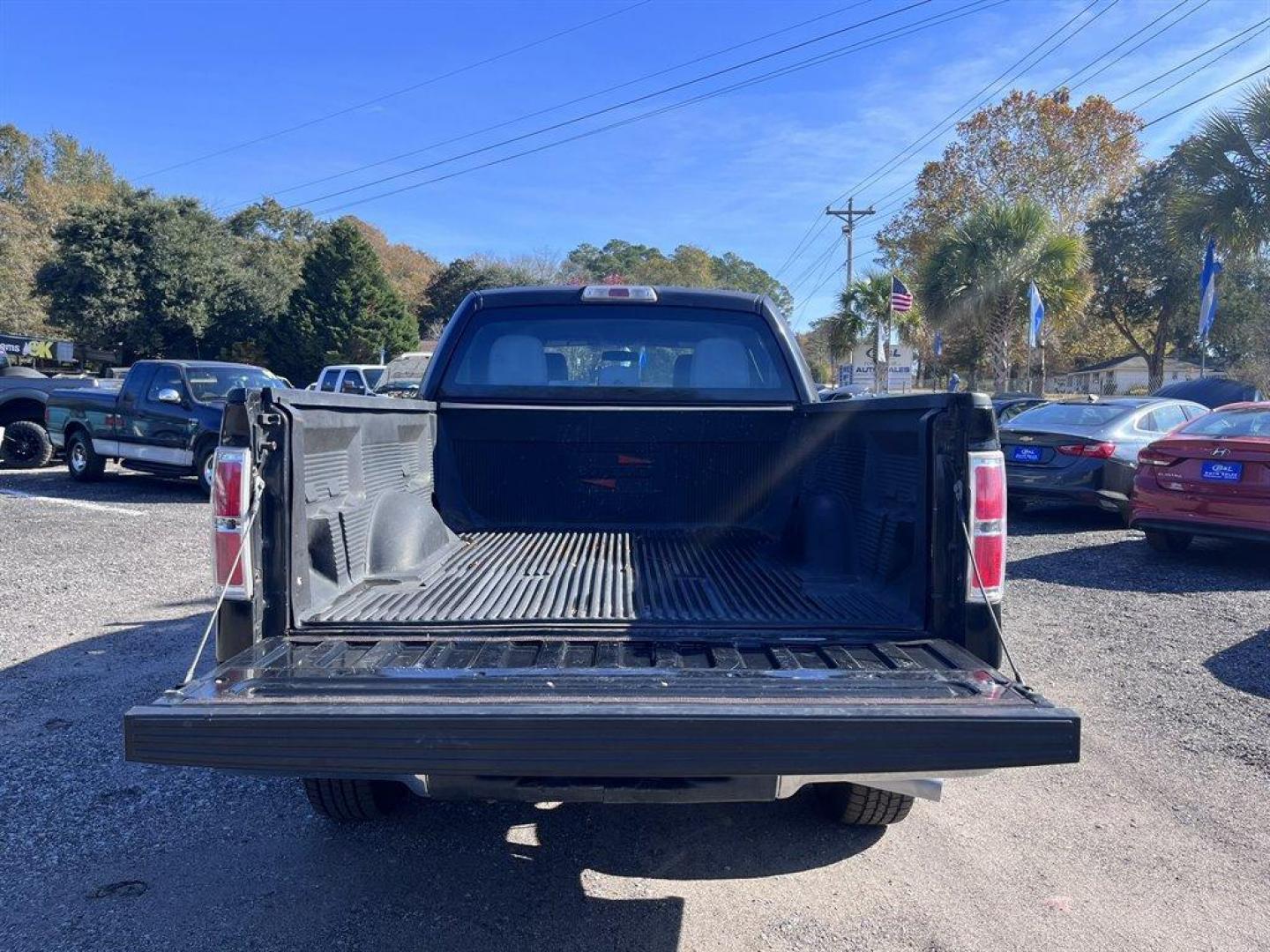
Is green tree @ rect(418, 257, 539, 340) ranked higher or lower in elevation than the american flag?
higher

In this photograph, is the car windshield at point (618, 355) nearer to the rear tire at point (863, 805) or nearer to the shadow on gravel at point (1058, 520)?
the rear tire at point (863, 805)

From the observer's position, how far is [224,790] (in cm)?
387

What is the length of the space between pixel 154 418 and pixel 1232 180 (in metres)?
17.0

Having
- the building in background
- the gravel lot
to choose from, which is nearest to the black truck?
the gravel lot

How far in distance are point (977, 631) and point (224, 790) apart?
122 inches

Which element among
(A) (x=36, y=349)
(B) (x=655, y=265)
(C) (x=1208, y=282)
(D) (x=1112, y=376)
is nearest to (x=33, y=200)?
(A) (x=36, y=349)

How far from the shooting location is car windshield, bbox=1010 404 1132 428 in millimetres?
10805

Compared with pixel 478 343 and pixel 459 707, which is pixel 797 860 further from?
pixel 478 343

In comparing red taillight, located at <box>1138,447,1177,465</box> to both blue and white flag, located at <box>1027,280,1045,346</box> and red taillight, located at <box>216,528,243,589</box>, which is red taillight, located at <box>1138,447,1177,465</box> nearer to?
red taillight, located at <box>216,528,243,589</box>

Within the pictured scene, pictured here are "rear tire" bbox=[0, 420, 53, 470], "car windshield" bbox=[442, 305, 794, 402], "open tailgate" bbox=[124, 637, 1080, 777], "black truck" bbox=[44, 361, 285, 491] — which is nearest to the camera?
"open tailgate" bbox=[124, 637, 1080, 777]

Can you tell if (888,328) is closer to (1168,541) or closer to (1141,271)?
(1141,271)

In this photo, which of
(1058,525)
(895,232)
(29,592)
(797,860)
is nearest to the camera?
(797,860)

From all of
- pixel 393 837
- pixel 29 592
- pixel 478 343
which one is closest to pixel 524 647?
pixel 393 837

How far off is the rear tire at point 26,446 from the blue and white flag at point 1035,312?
21.6 metres
